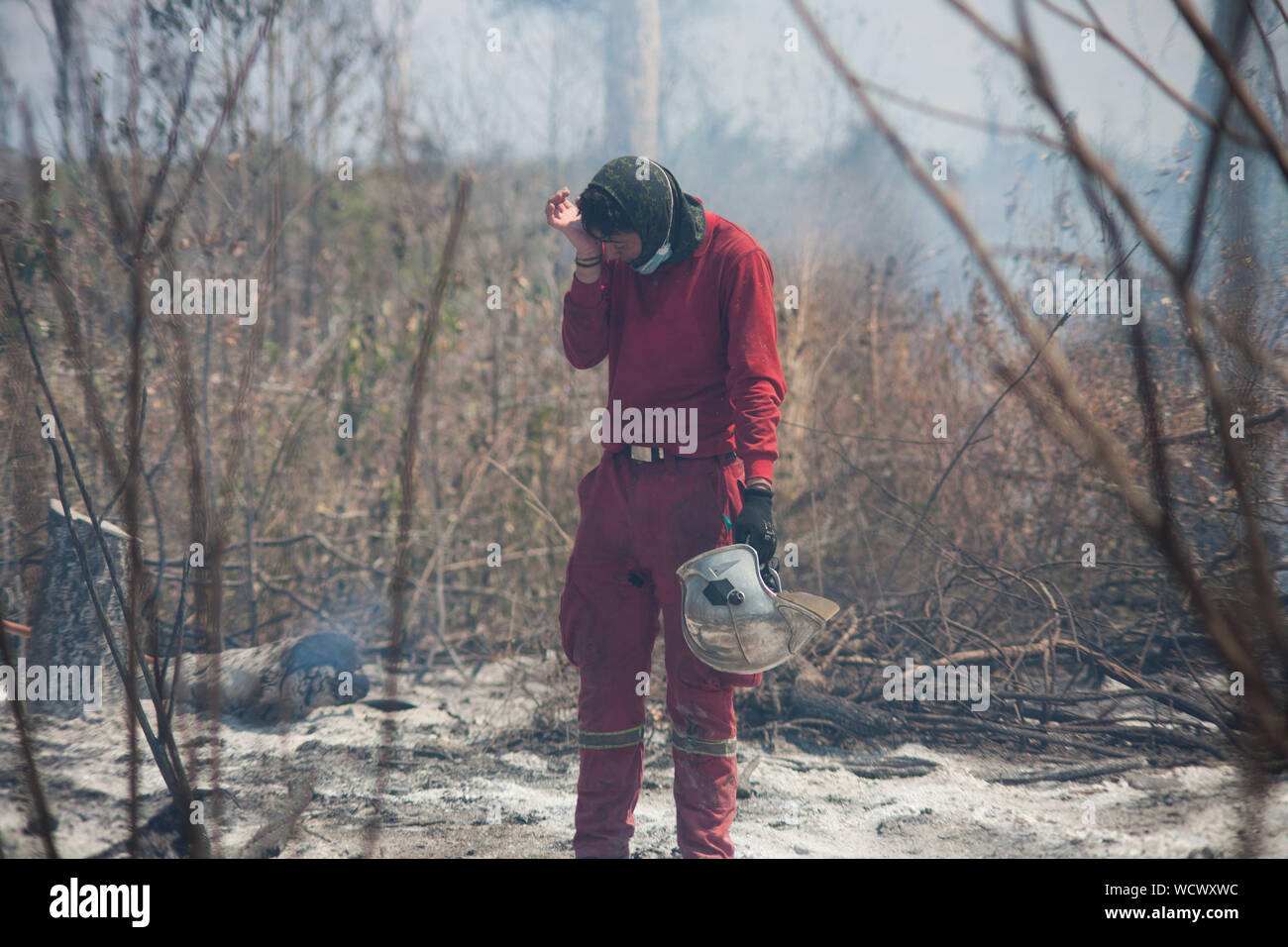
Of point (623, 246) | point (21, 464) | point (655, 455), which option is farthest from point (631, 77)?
point (21, 464)

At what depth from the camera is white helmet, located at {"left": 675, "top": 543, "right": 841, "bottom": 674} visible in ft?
8.18

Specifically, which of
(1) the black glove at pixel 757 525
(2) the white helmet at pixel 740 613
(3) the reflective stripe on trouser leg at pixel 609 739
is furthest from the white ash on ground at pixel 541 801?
(1) the black glove at pixel 757 525

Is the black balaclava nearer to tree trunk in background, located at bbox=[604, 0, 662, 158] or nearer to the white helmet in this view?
Result: the white helmet

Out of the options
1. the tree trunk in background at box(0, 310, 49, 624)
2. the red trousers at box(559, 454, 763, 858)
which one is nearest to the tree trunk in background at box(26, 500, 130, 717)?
the tree trunk in background at box(0, 310, 49, 624)

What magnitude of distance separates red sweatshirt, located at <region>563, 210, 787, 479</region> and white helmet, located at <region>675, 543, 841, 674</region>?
415mm

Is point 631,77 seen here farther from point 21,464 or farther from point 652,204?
point 21,464

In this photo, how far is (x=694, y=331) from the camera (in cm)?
284

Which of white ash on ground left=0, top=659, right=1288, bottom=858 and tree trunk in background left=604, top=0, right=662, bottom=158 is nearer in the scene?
white ash on ground left=0, top=659, right=1288, bottom=858

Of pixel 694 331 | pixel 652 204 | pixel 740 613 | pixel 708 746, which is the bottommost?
pixel 708 746

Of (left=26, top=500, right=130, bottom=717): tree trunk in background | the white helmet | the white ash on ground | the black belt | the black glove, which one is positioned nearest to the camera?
the white helmet

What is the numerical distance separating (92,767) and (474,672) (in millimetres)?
1989

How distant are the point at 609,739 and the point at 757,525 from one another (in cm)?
84
